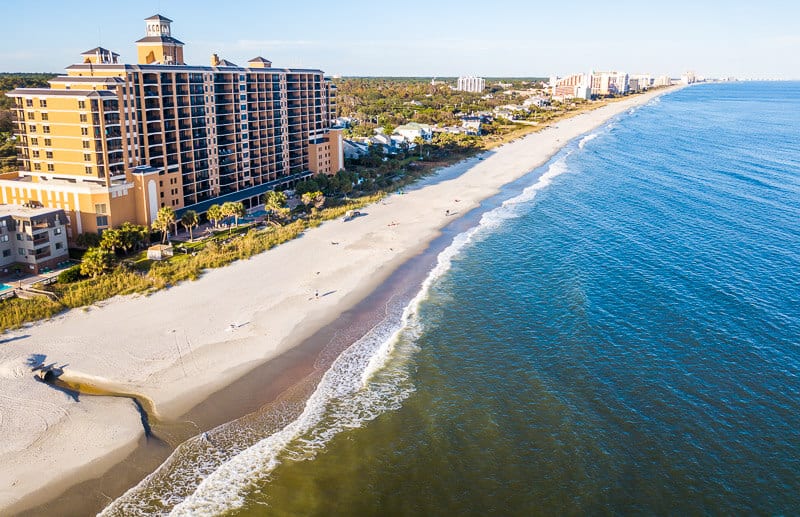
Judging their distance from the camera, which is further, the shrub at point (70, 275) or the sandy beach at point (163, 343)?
the shrub at point (70, 275)

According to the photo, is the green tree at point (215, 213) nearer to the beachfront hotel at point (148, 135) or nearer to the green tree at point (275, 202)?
the beachfront hotel at point (148, 135)

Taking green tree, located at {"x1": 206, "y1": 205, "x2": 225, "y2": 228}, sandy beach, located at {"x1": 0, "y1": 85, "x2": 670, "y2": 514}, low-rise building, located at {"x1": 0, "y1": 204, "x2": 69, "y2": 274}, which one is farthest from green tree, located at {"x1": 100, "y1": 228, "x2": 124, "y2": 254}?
green tree, located at {"x1": 206, "y1": 205, "x2": 225, "y2": 228}

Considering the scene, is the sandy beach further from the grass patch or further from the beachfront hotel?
the beachfront hotel

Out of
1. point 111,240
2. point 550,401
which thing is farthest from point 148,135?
point 550,401

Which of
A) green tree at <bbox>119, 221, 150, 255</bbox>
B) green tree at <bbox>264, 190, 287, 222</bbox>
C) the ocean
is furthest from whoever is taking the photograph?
green tree at <bbox>264, 190, 287, 222</bbox>

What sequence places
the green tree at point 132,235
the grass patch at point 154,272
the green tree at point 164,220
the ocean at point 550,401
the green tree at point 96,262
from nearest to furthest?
the ocean at point 550,401 < the grass patch at point 154,272 < the green tree at point 96,262 < the green tree at point 132,235 < the green tree at point 164,220

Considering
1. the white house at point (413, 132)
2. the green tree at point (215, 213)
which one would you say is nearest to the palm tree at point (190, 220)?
the green tree at point (215, 213)

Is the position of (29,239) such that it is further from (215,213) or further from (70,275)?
(215,213)
